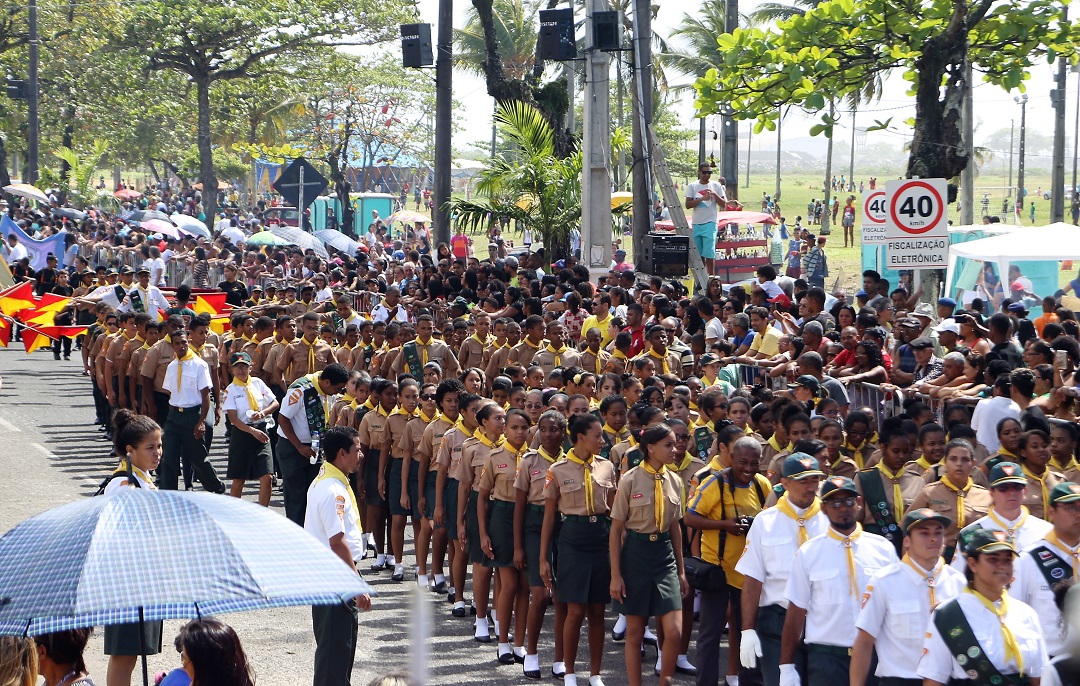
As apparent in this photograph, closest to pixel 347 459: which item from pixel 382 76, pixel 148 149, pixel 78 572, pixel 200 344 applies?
pixel 78 572

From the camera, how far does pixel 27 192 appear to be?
156 feet

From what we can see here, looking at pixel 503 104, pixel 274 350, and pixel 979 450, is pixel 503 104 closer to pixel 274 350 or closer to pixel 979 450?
pixel 274 350

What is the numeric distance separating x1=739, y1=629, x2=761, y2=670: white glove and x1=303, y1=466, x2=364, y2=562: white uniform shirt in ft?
6.88

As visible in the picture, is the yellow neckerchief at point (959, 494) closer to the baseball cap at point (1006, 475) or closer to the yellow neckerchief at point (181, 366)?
the baseball cap at point (1006, 475)

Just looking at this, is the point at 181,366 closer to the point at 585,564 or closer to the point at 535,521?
the point at 535,521

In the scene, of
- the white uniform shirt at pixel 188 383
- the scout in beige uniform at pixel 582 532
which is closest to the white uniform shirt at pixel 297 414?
the white uniform shirt at pixel 188 383

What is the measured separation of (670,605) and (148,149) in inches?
2303

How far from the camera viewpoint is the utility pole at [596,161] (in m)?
18.8

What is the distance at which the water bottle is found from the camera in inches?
496

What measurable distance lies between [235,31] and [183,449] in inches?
1187

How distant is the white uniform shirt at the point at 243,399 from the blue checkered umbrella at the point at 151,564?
8.06m

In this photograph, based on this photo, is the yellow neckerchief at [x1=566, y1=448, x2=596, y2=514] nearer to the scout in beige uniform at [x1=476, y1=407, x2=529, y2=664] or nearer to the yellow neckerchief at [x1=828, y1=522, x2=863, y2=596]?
the scout in beige uniform at [x1=476, y1=407, x2=529, y2=664]

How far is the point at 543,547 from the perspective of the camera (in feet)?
30.5

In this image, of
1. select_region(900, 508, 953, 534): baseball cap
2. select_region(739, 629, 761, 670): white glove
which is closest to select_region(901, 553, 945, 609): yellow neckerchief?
select_region(900, 508, 953, 534): baseball cap
